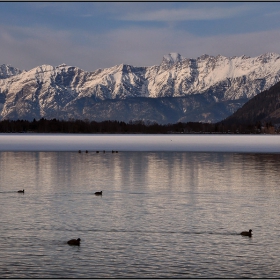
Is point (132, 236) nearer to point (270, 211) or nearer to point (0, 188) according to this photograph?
point (270, 211)

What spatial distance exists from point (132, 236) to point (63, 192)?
1620 cm

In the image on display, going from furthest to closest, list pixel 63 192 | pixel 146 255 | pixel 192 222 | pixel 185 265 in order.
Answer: pixel 63 192
pixel 192 222
pixel 146 255
pixel 185 265

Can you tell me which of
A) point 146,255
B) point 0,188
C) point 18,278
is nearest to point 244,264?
point 146,255

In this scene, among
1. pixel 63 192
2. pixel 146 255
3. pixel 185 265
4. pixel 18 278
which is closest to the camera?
pixel 18 278

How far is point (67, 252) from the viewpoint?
25250 millimetres

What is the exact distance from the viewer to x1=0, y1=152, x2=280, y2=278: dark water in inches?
907

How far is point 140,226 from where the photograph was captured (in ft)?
99.9

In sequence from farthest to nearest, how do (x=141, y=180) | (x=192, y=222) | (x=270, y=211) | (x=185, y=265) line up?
(x=141, y=180) → (x=270, y=211) → (x=192, y=222) → (x=185, y=265)

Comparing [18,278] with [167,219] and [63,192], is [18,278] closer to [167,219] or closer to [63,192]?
[167,219]

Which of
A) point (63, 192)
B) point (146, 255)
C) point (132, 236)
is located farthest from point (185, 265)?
point (63, 192)

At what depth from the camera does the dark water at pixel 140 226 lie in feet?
75.6

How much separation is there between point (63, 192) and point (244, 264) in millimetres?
22487

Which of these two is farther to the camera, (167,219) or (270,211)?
(270,211)

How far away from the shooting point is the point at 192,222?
31.6 metres
